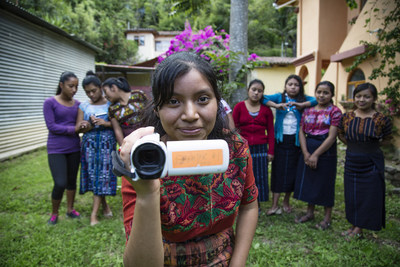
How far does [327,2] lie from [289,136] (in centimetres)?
839

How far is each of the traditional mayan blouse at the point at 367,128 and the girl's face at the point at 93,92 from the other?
10.5 feet

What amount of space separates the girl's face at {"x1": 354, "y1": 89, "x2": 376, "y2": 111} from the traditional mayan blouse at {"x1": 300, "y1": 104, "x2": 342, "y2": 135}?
30 centimetres

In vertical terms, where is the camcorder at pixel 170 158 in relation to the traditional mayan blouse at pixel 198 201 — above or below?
above

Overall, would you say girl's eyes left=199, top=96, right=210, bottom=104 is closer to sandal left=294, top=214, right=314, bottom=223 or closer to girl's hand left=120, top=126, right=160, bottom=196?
girl's hand left=120, top=126, right=160, bottom=196

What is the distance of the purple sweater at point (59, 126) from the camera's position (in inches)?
135

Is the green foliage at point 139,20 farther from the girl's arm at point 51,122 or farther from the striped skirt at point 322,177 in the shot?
the striped skirt at point 322,177

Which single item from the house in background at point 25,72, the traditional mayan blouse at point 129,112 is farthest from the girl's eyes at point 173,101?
the house in background at point 25,72

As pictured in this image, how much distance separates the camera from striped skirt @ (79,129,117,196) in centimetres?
356

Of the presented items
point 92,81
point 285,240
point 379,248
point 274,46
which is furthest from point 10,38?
point 274,46

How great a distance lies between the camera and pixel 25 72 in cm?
783

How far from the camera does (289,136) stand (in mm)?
3715

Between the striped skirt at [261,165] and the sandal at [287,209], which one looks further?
the sandal at [287,209]

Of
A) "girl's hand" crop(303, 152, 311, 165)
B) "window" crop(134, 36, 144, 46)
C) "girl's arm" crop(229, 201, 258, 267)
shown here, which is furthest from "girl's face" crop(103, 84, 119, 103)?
"window" crop(134, 36, 144, 46)

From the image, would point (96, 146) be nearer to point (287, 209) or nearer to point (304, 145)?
point (304, 145)
